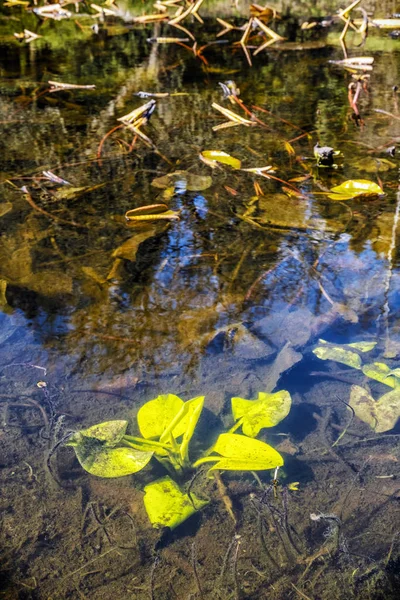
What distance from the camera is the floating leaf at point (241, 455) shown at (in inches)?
48.7

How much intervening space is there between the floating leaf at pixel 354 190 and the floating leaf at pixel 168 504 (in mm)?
1447

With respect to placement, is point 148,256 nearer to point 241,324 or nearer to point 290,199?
point 241,324

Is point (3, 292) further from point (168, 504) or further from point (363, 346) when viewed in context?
point (363, 346)

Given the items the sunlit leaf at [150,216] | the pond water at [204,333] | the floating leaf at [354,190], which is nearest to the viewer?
the pond water at [204,333]

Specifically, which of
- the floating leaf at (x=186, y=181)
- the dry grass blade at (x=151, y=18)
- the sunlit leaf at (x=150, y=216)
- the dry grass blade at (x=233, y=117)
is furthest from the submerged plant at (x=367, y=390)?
the dry grass blade at (x=151, y=18)

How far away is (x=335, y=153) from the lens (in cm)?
264

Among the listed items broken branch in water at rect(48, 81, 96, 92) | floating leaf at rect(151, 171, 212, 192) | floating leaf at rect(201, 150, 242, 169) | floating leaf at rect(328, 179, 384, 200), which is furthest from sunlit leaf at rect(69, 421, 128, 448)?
broken branch in water at rect(48, 81, 96, 92)

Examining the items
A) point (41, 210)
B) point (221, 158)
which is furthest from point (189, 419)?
point (221, 158)

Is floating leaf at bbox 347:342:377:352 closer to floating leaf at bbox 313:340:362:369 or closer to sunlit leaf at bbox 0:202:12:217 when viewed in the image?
floating leaf at bbox 313:340:362:369

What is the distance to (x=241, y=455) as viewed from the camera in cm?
126

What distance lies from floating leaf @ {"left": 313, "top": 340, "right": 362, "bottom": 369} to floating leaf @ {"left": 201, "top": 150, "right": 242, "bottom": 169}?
48.7 inches

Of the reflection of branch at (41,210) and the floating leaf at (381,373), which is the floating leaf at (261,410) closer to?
the floating leaf at (381,373)

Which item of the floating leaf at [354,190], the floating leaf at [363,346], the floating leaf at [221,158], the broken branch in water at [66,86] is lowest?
the floating leaf at [363,346]

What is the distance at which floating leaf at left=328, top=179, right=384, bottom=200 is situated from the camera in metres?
2.29
